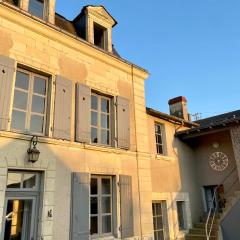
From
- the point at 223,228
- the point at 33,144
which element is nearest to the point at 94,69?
the point at 33,144

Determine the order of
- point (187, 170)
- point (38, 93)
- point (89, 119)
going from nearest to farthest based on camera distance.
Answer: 1. point (38, 93)
2. point (89, 119)
3. point (187, 170)

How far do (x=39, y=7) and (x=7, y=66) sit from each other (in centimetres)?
234

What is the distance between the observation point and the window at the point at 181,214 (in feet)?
29.9

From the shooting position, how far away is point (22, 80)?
19.3 ft

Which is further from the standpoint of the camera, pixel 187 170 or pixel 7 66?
pixel 187 170

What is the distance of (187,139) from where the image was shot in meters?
10.5

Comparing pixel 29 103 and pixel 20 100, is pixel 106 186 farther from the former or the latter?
pixel 20 100

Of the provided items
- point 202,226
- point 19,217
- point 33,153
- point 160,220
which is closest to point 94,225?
point 19,217

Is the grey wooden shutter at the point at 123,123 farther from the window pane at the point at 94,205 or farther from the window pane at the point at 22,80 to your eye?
the window pane at the point at 22,80

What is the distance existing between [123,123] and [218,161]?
4.55 meters

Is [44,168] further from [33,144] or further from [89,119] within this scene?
[89,119]

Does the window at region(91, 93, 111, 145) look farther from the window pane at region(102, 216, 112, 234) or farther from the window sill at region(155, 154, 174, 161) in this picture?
the window sill at region(155, 154, 174, 161)

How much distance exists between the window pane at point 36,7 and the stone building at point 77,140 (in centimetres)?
3

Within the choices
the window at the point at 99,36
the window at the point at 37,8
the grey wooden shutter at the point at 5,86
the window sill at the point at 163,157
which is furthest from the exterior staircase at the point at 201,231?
the window at the point at 37,8
